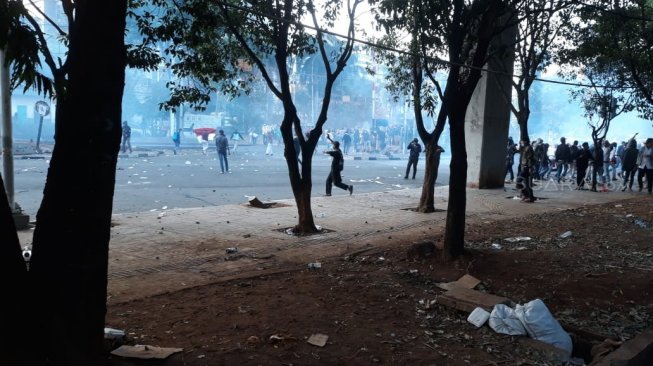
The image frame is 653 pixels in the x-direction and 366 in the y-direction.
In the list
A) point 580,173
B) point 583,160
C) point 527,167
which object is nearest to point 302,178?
point 527,167

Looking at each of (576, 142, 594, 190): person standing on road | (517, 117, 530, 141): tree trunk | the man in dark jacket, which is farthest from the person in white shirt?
(517, 117, 530, 141): tree trunk

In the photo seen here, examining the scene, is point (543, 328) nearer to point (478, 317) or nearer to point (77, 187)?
point (478, 317)

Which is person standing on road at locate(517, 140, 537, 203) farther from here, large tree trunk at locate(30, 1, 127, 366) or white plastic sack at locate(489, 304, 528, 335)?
large tree trunk at locate(30, 1, 127, 366)

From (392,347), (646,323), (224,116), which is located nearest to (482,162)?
(646,323)

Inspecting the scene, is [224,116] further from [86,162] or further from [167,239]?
[86,162]

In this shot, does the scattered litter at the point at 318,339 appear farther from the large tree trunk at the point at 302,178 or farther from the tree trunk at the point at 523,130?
the tree trunk at the point at 523,130

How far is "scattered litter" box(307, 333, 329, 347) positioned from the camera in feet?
14.3

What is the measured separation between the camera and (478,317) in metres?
4.97

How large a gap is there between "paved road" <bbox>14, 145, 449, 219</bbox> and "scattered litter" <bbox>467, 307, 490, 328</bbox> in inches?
340

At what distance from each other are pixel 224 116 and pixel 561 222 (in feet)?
138

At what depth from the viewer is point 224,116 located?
164ft

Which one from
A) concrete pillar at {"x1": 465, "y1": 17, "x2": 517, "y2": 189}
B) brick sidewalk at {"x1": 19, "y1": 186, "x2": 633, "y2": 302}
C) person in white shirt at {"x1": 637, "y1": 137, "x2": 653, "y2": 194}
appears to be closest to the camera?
brick sidewalk at {"x1": 19, "y1": 186, "x2": 633, "y2": 302}

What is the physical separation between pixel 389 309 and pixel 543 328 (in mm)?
1469

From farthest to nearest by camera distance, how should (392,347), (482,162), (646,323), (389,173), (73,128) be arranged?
(389,173) → (482,162) → (646,323) → (392,347) → (73,128)
